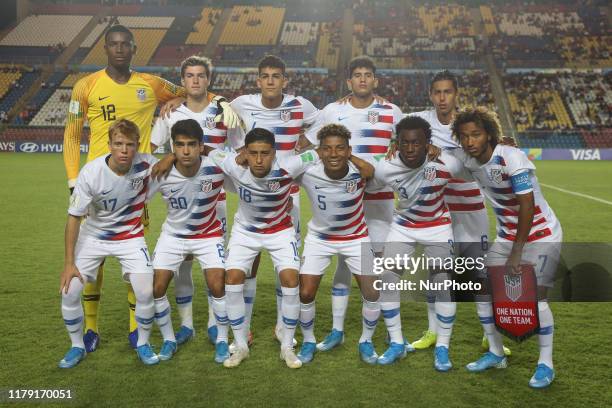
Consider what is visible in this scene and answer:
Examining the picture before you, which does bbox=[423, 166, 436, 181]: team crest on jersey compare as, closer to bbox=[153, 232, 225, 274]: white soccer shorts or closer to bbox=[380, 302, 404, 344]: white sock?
bbox=[380, 302, 404, 344]: white sock

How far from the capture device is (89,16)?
151 ft

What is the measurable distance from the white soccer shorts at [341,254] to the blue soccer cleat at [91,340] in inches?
69.9

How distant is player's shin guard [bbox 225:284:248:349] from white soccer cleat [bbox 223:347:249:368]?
0.03 m

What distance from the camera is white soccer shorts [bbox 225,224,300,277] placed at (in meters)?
4.39

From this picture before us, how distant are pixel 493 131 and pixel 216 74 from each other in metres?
36.3

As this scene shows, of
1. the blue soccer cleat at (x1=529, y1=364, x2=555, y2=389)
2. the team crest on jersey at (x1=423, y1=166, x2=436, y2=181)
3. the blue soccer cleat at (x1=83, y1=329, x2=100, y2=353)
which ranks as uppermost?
the team crest on jersey at (x1=423, y1=166, x2=436, y2=181)

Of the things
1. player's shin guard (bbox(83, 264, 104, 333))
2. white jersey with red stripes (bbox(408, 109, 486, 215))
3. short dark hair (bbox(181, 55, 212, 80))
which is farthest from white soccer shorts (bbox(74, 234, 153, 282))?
white jersey with red stripes (bbox(408, 109, 486, 215))

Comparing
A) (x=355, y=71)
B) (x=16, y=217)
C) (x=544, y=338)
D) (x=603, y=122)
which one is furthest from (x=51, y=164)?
(x=603, y=122)

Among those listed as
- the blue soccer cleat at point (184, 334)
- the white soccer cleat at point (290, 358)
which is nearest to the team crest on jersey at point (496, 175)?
the white soccer cleat at point (290, 358)

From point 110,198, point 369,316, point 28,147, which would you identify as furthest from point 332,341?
point 28,147

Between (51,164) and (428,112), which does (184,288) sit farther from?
(51,164)

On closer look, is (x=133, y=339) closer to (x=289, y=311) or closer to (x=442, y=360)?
(x=289, y=311)

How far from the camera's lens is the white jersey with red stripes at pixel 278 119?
507 cm

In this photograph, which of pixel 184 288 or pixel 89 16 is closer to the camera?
pixel 184 288
